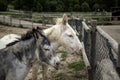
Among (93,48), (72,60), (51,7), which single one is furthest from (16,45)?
(51,7)

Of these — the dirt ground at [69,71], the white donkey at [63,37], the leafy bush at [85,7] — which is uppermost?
the white donkey at [63,37]

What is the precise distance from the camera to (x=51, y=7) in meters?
36.7

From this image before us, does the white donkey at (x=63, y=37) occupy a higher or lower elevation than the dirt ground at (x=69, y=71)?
higher

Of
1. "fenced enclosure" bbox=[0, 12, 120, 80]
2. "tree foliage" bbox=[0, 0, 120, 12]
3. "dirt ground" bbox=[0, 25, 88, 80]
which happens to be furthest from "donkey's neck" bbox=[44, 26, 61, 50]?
"tree foliage" bbox=[0, 0, 120, 12]

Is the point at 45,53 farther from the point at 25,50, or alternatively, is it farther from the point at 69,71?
the point at 69,71

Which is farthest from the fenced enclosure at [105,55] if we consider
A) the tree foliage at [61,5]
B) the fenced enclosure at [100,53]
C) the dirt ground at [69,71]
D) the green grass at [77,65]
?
the tree foliage at [61,5]

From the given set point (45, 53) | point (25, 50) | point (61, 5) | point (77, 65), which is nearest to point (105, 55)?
point (45, 53)

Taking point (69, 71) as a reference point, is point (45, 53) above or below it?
above

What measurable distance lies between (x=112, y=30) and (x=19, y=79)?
52.3 feet

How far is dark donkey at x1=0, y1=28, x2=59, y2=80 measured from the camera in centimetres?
432

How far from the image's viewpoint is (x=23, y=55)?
14.4 feet

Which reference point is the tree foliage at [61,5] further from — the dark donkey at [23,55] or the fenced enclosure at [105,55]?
the dark donkey at [23,55]

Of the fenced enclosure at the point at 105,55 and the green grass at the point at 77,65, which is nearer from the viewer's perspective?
the fenced enclosure at the point at 105,55

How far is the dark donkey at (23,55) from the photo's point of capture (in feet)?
14.2
